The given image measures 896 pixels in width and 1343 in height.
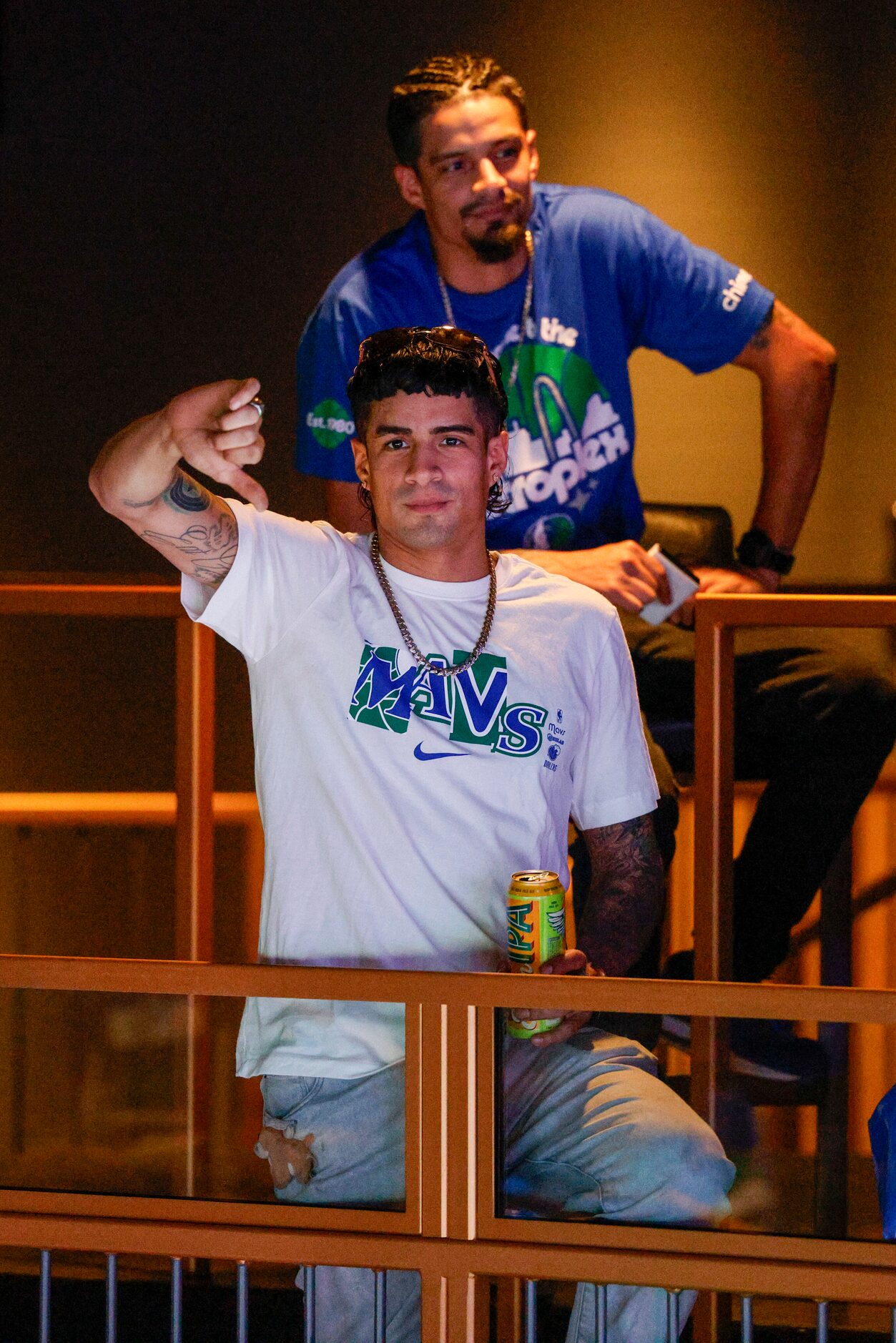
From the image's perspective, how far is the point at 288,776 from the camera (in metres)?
1.83

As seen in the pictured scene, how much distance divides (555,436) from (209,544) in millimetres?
1460

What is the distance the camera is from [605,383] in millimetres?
3203

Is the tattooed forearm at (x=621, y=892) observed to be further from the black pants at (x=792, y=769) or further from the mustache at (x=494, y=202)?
the mustache at (x=494, y=202)

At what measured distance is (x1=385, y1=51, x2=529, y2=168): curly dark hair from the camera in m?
3.12

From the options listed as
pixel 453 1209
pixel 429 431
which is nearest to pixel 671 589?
pixel 429 431

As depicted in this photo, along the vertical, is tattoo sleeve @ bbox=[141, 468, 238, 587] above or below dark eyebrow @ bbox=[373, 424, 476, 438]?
below

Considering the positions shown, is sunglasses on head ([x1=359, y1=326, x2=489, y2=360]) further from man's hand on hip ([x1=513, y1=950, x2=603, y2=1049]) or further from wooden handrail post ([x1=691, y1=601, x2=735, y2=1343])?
man's hand on hip ([x1=513, y1=950, x2=603, y2=1049])

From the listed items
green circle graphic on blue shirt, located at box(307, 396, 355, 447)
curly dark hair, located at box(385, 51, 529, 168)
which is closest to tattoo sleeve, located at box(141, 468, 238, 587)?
green circle graphic on blue shirt, located at box(307, 396, 355, 447)

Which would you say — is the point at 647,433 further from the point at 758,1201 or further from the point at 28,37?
the point at 758,1201

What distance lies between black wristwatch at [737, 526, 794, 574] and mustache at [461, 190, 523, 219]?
Answer: 0.98 meters

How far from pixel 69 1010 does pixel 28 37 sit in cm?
308

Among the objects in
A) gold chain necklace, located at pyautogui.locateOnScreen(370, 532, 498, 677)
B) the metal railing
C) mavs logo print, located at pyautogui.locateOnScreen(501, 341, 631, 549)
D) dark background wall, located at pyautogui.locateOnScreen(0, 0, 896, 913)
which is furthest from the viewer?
dark background wall, located at pyautogui.locateOnScreen(0, 0, 896, 913)

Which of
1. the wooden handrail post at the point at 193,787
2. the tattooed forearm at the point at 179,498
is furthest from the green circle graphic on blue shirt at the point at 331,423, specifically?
the tattooed forearm at the point at 179,498

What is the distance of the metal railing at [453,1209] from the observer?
1244 mm
